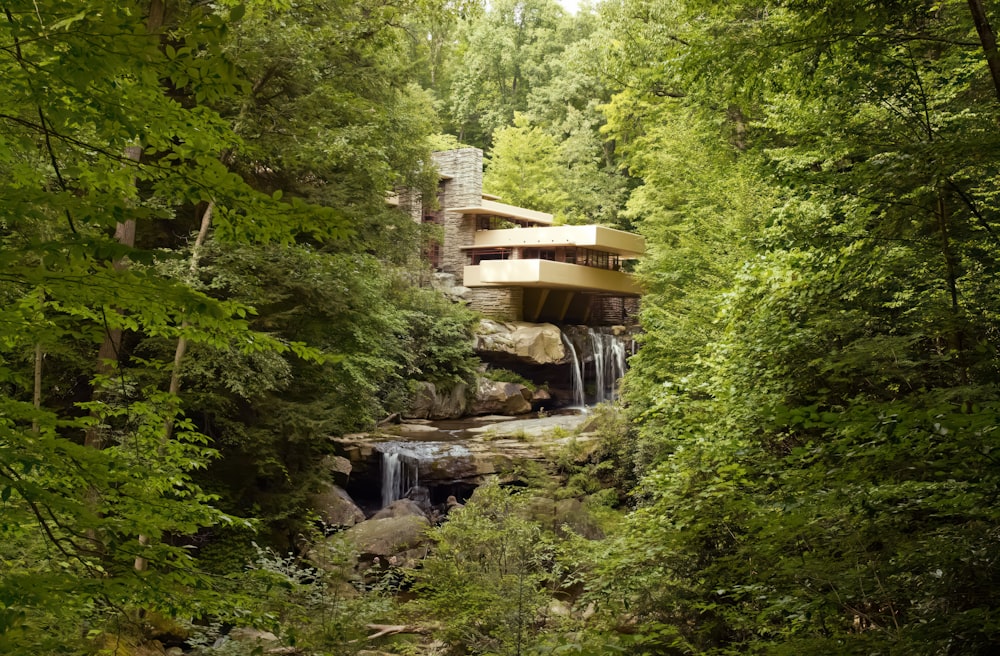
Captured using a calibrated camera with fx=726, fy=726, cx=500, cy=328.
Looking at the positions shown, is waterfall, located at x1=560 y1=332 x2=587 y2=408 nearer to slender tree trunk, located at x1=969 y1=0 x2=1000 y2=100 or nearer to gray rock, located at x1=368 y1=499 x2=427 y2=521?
gray rock, located at x1=368 y1=499 x2=427 y2=521

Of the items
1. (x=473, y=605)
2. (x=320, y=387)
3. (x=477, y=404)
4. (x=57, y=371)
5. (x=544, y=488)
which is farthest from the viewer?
(x=477, y=404)

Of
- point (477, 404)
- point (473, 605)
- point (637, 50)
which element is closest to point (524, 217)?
point (477, 404)

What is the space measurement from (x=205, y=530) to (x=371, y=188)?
6.49m

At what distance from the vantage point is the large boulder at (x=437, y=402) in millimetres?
21845

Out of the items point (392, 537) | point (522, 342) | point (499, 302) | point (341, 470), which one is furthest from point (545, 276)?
point (392, 537)

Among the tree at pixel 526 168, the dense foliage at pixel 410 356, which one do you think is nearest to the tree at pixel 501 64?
the tree at pixel 526 168

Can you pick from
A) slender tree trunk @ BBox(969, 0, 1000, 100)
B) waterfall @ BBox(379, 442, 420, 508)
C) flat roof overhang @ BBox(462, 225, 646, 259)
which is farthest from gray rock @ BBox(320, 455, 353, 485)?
flat roof overhang @ BBox(462, 225, 646, 259)

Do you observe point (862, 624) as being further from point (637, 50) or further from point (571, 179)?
point (571, 179)

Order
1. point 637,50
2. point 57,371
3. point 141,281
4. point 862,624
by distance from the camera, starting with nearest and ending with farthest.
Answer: point 141,281 < point 862,624 < point 57,371 < point 637,50

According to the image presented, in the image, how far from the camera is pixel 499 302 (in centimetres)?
2777

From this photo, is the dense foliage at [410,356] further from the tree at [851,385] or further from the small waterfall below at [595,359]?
the small waterfall below at [595,359]

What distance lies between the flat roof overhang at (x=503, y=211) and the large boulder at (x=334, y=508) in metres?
16.2

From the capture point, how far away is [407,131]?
46.1ft

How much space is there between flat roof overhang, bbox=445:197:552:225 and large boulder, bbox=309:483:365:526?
16.2 meters
